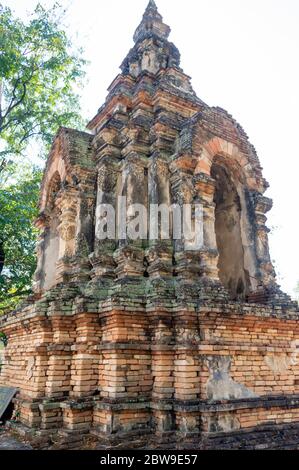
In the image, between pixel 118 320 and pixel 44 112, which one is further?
pixel 44 112

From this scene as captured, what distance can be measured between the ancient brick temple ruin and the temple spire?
7.47 ft

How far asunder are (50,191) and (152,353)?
16.5ft

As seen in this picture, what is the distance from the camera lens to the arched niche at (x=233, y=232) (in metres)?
7.34

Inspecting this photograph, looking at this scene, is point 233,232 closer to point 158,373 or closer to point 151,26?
point 158,373

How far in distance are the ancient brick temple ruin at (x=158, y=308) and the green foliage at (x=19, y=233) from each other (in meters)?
3.54

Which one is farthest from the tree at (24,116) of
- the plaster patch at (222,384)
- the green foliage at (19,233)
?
the plaster patch at (222,384)

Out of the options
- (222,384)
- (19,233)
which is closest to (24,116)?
(19,233)

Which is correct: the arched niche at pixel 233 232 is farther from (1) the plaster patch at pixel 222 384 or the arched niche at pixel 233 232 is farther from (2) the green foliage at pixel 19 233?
(2) the green foliage at pixel 19 233

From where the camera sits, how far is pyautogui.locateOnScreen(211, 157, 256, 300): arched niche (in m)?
7.34

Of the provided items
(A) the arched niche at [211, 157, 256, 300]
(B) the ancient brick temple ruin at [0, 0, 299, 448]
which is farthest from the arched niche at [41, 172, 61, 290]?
(A) the arched niche at [211, 157, 256, 300]

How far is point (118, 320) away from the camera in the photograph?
5.26 m

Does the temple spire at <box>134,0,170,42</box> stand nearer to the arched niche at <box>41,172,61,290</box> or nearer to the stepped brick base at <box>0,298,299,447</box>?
the arched niche at <box>41,172,61,290</box>

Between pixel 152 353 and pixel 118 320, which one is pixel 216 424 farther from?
pixel 118 320
